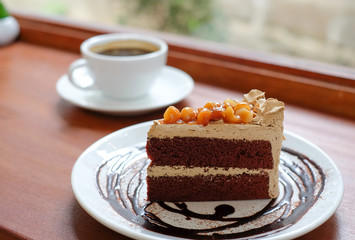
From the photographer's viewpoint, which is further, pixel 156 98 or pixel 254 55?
pixel 254 55

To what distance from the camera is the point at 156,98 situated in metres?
1.35

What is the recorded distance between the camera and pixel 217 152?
0.93 m

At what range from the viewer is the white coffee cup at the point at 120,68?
128 cm

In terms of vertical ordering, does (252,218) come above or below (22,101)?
above

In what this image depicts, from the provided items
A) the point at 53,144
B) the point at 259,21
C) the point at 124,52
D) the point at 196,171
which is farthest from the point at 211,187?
the point at 259,21

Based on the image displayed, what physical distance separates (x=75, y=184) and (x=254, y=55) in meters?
0.92

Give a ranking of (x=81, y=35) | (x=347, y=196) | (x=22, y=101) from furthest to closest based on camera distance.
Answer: (x=81, y=35)
(x=22, y=101)
(x=347, y=196)

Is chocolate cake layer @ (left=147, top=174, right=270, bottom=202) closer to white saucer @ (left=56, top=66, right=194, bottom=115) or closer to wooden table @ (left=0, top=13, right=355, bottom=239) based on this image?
wooden table @ (left=0, top=13, right=355, bottom=239)

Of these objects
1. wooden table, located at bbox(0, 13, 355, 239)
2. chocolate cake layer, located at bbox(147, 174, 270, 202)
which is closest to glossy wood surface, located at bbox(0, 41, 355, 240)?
wooden table, located at bbox(0, 13, 355, 239)

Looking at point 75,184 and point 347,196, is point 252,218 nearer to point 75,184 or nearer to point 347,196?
point 347,196

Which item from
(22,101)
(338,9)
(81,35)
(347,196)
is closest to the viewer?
(347,196)

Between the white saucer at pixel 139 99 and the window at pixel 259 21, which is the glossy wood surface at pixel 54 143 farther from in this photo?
the window at pixel 259 21

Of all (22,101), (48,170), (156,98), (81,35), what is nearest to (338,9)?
(81,35)

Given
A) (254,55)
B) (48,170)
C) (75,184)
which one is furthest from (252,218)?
(254,55)
